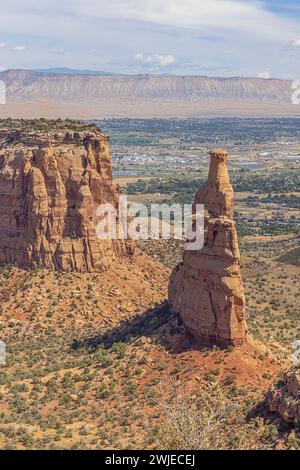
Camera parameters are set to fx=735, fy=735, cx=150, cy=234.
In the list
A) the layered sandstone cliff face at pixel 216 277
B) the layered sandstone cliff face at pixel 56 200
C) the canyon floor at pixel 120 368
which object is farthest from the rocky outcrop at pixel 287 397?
the layered sandstone cliff face at pixel 56 200

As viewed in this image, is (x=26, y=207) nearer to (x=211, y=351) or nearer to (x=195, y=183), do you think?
(x=211, y=351)

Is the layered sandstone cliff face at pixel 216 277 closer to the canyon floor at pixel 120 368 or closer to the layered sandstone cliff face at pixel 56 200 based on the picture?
the canyon floor at pixel 120 368

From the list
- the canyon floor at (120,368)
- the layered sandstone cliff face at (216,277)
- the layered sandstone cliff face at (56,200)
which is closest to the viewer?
the canyon floor at (120,368)

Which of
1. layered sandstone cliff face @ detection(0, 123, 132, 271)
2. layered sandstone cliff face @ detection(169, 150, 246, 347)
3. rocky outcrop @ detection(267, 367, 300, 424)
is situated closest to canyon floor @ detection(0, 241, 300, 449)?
rocky outcrop @ detection(267, 367, 300, 424)

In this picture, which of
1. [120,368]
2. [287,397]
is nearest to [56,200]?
[120,368]

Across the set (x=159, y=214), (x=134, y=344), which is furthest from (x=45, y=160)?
(x=159, y=214)
